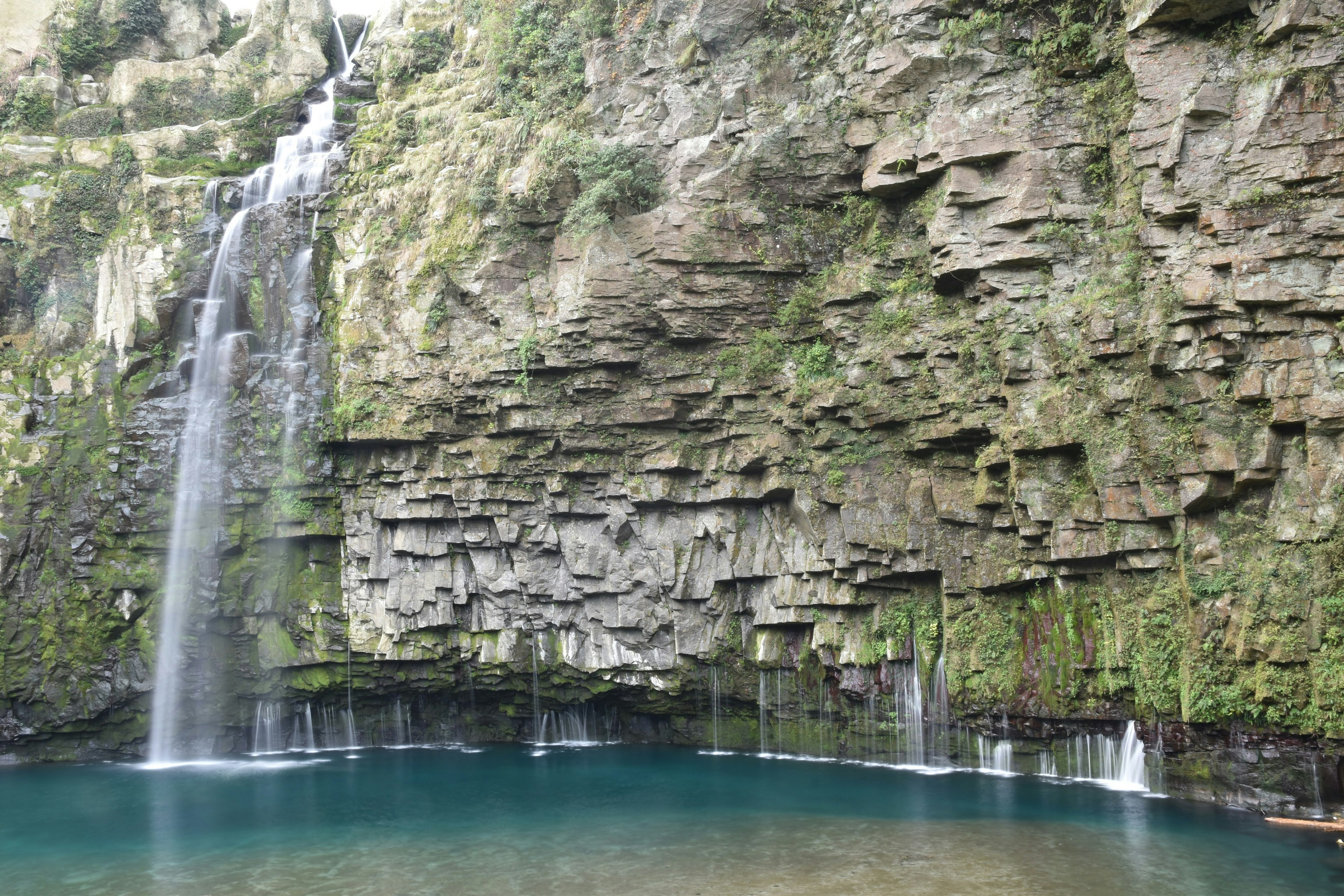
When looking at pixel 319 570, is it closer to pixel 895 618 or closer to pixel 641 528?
pixel 641 528

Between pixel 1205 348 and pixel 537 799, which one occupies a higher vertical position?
pixel 1205 348

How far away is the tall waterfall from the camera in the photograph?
21.9 m

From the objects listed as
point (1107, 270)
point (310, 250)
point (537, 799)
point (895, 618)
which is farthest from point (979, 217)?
point (310, 250)

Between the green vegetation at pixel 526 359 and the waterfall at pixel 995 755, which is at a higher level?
the green vegetation at pixel 526 359

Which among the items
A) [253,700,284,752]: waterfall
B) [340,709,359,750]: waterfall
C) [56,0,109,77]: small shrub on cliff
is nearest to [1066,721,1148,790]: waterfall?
[340,709,359,750]: waterfall

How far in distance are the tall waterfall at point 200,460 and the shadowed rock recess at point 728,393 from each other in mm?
282

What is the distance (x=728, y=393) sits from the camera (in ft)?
64.0

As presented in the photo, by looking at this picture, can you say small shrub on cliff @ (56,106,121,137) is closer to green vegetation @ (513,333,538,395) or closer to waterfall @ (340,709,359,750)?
green vegetation @ (513,333,538,395)

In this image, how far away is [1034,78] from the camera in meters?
16.8

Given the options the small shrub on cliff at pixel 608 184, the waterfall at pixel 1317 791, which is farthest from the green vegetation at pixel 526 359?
the waterfall at pixel 1317 791

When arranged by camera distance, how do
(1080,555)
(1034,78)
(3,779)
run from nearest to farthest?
(1080,555) → (1034,78) → (3,779)

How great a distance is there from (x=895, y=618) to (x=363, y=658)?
12406 mm

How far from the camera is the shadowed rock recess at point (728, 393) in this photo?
14.1 m

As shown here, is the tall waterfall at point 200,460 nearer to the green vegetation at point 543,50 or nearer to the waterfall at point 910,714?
the green vegetation at point 543,50
